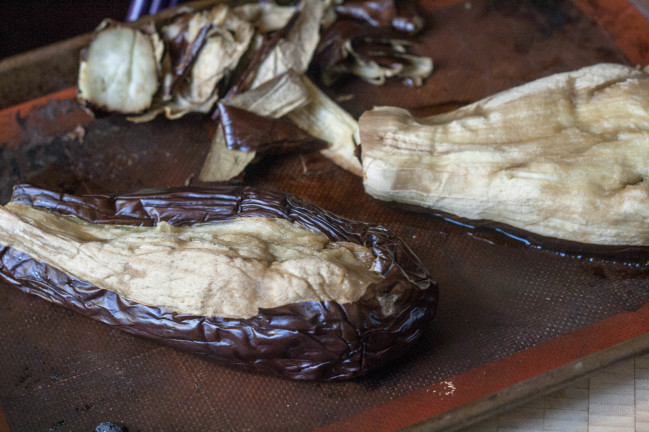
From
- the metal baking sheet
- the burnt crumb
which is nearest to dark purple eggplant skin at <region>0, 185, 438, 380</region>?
the metal baking sheet

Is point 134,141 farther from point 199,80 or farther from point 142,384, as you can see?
point 142,384

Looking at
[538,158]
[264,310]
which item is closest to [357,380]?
[264,310]

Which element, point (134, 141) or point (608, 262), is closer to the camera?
point (608, 262)

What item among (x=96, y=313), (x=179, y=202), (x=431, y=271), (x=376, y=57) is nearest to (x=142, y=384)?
(x=96, y=313)

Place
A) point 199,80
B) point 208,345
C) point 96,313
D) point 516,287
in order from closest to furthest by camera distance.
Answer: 1. point 208,345
2. point 96,313
3. point 516,287
4. point 199,80

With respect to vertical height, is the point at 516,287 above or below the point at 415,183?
below

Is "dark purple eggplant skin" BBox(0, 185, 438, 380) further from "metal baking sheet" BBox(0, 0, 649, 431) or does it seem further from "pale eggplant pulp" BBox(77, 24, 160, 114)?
"pale eggplant pulp" BBox(77, 24, 160, 114)

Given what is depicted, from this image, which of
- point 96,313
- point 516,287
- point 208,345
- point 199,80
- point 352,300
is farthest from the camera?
point 199,80

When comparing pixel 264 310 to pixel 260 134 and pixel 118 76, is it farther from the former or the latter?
pixel 118 76
